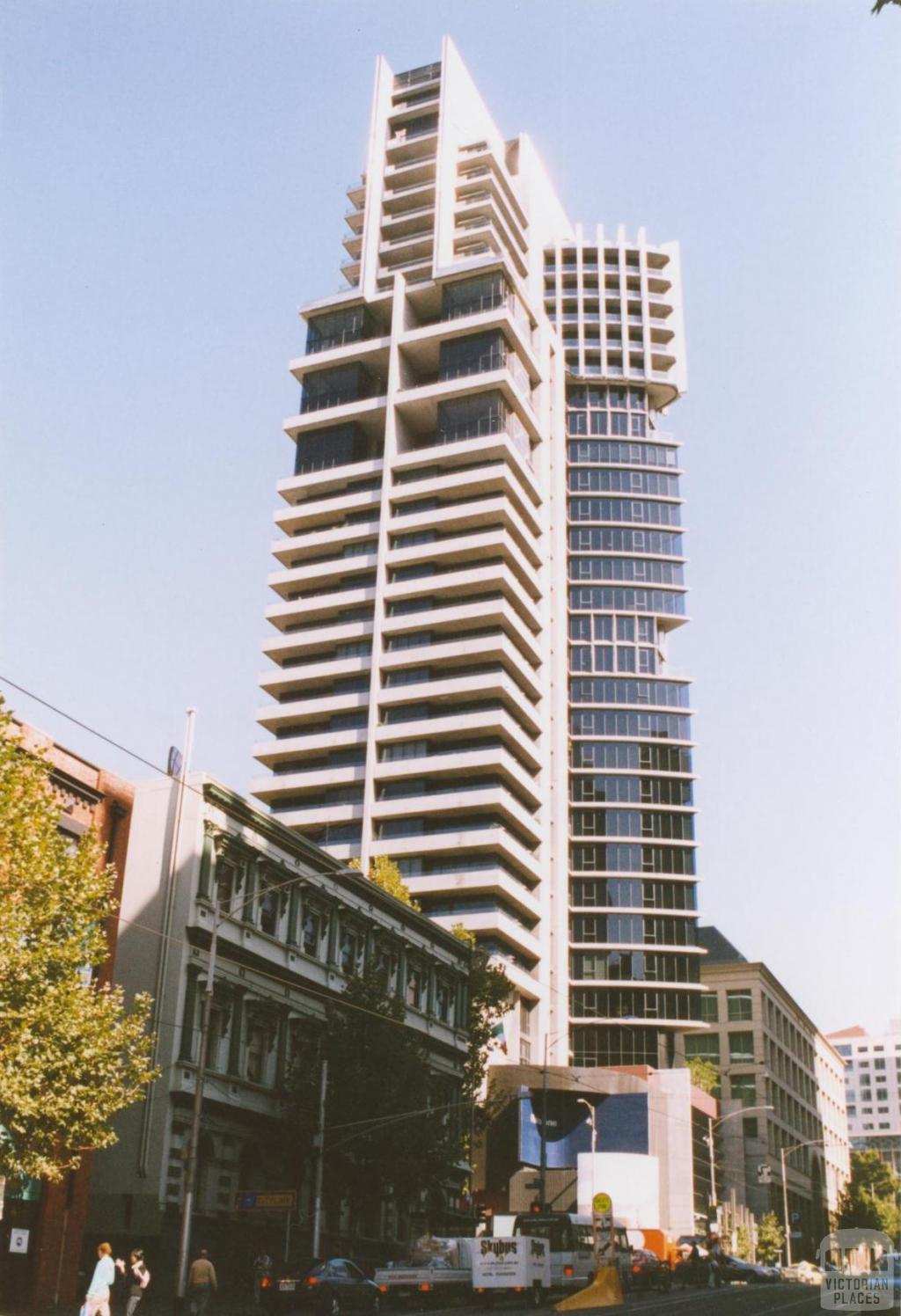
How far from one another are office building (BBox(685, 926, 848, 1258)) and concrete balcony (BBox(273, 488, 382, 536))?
54827 millimetres

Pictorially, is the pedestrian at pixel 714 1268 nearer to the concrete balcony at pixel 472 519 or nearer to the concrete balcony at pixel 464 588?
the concrete balcony at pixel 464 588

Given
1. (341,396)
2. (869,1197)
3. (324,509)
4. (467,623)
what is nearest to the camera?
(467,623)

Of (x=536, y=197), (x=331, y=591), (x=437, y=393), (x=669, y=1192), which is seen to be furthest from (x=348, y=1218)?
(x=536, y=197)

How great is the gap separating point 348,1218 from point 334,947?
935 cm

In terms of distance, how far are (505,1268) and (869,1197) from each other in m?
103

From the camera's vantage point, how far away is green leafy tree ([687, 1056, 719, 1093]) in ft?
362

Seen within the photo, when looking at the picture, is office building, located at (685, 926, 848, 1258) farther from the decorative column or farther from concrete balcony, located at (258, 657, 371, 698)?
the decorative column

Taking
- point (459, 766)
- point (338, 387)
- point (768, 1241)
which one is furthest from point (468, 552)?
point (768, 1241)

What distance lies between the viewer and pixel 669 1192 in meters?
87.9

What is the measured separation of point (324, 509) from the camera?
103 metres

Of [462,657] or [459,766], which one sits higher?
[462,657]

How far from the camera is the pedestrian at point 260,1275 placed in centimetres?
3275

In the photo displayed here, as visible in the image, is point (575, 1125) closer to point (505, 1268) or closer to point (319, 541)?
point (319, 541)

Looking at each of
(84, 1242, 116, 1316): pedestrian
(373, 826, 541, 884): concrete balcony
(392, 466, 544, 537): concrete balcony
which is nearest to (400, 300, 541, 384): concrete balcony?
(392, 466, 544, 537): concrete balcony
